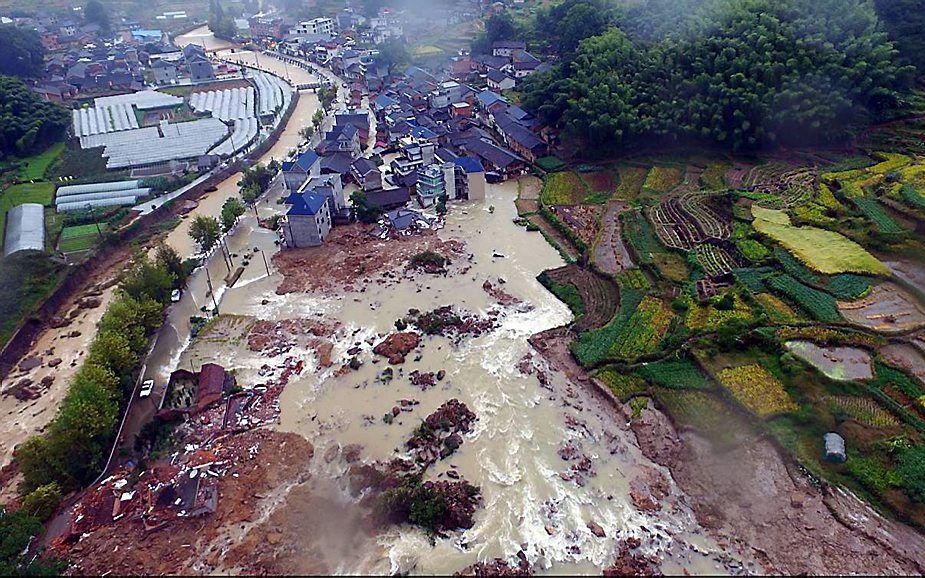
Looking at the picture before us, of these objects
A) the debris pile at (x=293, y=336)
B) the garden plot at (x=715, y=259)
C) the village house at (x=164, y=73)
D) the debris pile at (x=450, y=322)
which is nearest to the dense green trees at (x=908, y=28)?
the garden plot at (x=715, y=259)

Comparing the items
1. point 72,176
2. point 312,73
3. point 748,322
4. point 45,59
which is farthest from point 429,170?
point 45,59

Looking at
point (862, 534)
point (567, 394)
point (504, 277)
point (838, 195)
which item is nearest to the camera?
point (862, 534)

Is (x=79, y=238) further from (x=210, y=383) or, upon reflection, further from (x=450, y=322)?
(x=450, y=322)

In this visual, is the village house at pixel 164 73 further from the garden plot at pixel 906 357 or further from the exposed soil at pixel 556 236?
the garden plot at pixel 906 357

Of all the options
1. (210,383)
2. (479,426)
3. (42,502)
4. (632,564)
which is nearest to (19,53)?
(210,383)

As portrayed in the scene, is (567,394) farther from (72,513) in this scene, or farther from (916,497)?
(72,513)
